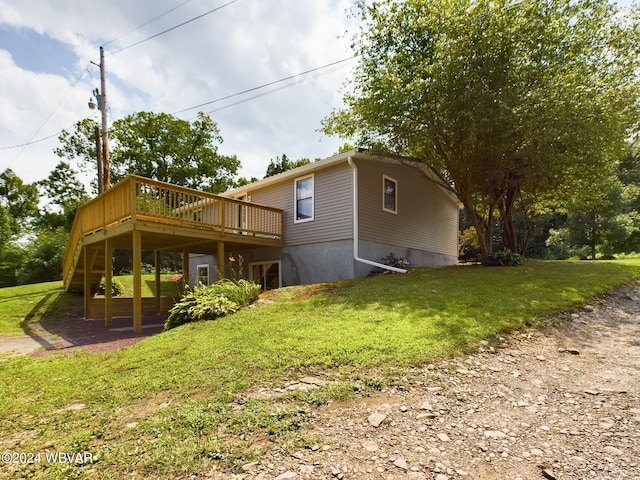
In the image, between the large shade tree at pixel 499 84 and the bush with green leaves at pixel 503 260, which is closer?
the large shade tree at pixel 499 84

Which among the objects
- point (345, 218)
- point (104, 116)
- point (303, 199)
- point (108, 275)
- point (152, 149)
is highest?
point (152, 149)

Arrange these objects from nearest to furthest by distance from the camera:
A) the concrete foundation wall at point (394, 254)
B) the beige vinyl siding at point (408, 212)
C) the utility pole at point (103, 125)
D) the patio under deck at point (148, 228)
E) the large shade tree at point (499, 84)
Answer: the patio under deck at point (148, 228) < the large shade tree at point (499, 84) < the concrete foundation wall at point (394, 254) < the beige vinyl siding at point (408, 212) < the utility pole at point (103, 125)

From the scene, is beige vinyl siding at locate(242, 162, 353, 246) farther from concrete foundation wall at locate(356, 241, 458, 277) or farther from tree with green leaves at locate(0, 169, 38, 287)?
tree with green leaves at locate(0, 169, 38, 287)

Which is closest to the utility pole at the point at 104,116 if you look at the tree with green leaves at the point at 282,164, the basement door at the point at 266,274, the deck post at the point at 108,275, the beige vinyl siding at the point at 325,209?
the deck post at the point at 108,275

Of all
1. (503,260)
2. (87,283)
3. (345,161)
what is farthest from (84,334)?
(503,260)

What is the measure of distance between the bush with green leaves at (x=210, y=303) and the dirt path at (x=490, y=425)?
467 cm

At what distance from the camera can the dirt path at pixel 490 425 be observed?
2271 mm

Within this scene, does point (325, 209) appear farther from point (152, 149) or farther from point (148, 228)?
point (152, 149)

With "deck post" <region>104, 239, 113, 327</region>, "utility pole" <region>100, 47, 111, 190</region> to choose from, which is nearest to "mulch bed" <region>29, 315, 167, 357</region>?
"deck post" <region>104, 239, 113, 327</region>

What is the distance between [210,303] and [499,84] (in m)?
8.93

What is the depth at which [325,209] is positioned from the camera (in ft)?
37.1

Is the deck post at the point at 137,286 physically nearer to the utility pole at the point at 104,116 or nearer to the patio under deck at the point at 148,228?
the patio under deck at the point at 148,228

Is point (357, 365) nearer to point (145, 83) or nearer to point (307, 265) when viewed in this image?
point (307, 265)

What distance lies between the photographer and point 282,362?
403 cm
